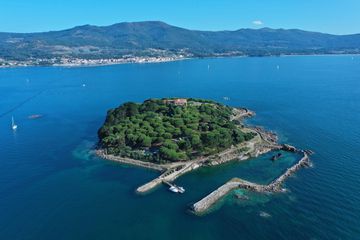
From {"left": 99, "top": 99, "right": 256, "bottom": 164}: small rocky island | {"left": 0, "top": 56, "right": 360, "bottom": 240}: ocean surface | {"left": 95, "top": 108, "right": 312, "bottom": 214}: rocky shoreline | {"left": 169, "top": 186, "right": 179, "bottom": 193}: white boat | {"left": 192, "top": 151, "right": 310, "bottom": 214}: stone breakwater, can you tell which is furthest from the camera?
{"left": 99, "top": 99, "right": 256, "bottom": 164}: small rocky island

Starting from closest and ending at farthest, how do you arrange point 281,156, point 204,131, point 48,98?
point 281,156, point 204,131, point 48,98

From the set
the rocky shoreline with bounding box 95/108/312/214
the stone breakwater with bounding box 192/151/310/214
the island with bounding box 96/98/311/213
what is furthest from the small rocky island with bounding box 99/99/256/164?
the stone breakwater with bounding box 192/151/310/214

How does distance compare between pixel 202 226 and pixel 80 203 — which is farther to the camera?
pixel 80 203

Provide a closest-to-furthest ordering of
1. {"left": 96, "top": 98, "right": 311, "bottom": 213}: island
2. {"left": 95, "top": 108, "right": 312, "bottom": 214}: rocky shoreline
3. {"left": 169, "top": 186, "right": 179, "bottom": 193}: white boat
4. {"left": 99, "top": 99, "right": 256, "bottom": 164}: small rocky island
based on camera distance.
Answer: {"left": 95, "top": 108, "right": 312, "bottom": 214}: rocky shoreline
{"left": 169, "top": 186, "right": 179, "bottom": 193}: white boat
{"left": 96, "top": 98, "right": 311, "bottom": 213}: island
{"left": 99, "top": 99, "right": 256, "bottom": 164}: small rocky island

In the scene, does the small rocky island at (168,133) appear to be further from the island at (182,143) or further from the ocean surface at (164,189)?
the ocean surface at (164,189)

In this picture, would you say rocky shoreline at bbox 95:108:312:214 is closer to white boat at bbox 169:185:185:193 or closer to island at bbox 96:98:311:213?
island at bbox 96:98:311:213

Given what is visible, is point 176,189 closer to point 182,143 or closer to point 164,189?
point 164,189

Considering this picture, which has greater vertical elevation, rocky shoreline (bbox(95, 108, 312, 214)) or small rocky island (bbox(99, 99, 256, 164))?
small rocky island (bbox(99, 99, 256, 164))

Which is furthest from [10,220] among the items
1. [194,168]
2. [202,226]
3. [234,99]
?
[234,99]

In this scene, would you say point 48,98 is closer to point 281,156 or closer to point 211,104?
point 211,104
